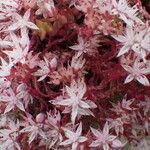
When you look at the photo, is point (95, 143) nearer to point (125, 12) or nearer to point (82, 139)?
point (82, 139)

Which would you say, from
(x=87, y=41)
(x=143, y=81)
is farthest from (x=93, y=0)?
(x=143, y=81)

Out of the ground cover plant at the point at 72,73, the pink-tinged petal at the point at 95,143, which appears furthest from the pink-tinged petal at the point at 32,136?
the pink-tinged petal at the point at 95,143

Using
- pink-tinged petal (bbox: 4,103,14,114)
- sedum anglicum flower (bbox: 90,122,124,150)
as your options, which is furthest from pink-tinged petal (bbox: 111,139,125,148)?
pink-tinged petal (bbox: 4,103,14,114)

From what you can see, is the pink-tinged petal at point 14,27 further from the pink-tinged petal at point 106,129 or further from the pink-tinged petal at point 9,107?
the pink-tinged petal at point 106,129

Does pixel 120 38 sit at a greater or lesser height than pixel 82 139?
greater

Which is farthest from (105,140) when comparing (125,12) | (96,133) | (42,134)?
(125,12)

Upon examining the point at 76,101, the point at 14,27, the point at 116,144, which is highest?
the point at 14,27

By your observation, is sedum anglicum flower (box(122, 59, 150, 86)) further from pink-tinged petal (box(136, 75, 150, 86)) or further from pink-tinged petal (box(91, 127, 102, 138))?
pink-tinged petal (box(91, 127, 102, 138))

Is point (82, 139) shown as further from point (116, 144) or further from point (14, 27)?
point (14, 27)

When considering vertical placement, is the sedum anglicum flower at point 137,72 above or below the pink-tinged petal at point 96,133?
above

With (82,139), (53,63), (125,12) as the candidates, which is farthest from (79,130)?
(125,12)
